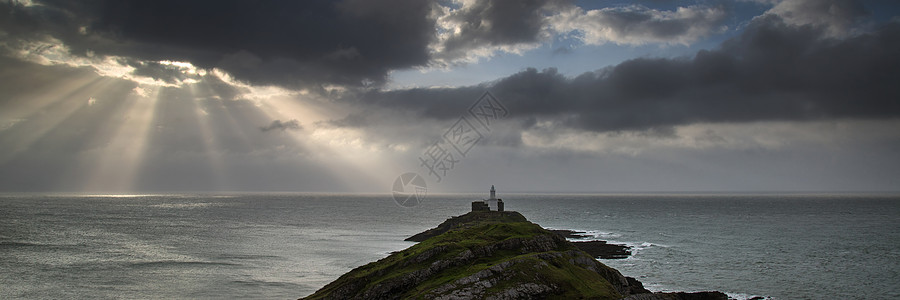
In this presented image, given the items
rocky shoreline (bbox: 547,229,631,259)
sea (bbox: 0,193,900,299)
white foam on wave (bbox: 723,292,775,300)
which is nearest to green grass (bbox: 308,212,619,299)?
sea (bbox: 0,193,900,299)

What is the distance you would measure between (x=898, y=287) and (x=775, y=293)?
664 inches

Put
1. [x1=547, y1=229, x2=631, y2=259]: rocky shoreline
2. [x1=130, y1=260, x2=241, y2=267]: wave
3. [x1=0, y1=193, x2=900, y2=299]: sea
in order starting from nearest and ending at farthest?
[x1=0, y1=193, x2=900, y2=299]: sea, [x1=130, y1=260, x2=241, y2=267]: wave, [x1=547, y1=229, x2=631, y2=259]: rocky shoreline

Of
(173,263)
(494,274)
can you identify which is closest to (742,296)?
(494,274)

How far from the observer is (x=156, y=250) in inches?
3740

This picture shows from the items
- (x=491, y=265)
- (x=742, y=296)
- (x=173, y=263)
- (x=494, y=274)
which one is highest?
(x=491, y=265)

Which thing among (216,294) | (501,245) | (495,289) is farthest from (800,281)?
(216,294)

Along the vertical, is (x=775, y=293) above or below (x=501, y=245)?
below

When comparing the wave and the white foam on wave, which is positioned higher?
the wave

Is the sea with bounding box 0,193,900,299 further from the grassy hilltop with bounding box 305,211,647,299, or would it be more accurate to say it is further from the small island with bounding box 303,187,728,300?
the grassy hilltop with bounding box 305,211,647,299

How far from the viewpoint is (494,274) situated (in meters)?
37.9

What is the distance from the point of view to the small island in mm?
36562

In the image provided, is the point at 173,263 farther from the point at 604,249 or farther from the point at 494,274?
the point at 604,249

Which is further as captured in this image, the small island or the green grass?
the green grass

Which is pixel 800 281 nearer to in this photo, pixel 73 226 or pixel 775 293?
pixel 775 293
